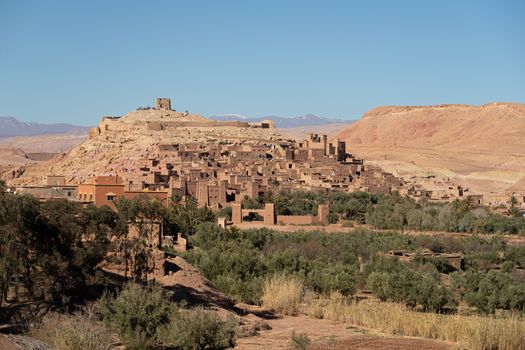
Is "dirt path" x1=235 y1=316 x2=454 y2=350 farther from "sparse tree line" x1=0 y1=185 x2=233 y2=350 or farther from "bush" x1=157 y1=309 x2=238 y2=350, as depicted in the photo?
"sparse tree line" x1=0 y1=185 x2=233 y2=350

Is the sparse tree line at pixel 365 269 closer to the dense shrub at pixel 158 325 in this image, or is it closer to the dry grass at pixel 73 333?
the dense shrub at pixel 158 325

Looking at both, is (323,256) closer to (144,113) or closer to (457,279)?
(457,279)

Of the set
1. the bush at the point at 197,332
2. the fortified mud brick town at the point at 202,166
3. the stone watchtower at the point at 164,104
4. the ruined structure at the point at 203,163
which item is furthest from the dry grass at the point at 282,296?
the stone watchtower at the point at 164,104

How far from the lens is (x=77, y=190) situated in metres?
37.7

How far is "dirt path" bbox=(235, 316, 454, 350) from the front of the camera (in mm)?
15953

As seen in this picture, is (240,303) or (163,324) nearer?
(163,324)

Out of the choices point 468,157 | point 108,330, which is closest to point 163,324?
point 108,330

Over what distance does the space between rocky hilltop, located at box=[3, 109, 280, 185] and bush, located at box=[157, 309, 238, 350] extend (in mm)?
43360

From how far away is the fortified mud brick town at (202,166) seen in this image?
158 ft

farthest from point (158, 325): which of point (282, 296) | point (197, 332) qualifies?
point (282, 296)

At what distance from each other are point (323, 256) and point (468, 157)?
72392 millimetres

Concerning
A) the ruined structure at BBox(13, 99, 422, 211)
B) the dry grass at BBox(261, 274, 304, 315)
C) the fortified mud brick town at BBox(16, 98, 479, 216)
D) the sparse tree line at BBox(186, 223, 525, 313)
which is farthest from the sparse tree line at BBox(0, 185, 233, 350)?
the ruined structure at BBox(13, 99, 422, 211)

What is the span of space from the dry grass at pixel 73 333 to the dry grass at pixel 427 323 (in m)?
5.24

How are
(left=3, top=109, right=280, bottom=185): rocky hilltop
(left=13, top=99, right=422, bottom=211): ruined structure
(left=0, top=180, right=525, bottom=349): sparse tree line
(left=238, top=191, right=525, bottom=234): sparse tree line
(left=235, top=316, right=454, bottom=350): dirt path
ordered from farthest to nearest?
1. (left=3, top=109, right=280, bottom=185): rocky hilltop
2. (left=13, top=99, right=422, bottom=211): ruined structure
3. (left=238, top=191, right=525, bottom=234): sparse tree line
4. (left=235, top=316, right=454, bottom=350): dirt path
5. (left=0, top=180, right=525, bottom=349): sparse tree line
